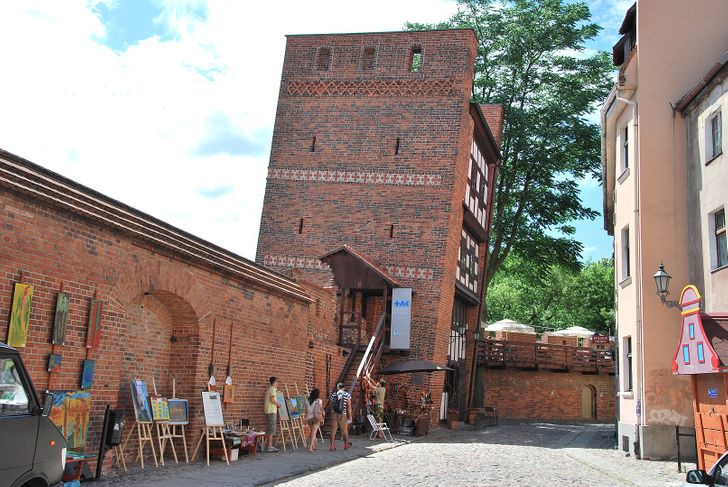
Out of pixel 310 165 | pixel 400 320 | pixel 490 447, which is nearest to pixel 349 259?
pixel 400 320

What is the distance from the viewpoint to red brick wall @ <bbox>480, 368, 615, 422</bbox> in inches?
1421

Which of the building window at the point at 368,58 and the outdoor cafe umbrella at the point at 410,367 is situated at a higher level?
the building window at the point at 368,58

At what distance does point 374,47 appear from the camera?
27.0m

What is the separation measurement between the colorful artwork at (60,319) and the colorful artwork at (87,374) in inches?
24.8

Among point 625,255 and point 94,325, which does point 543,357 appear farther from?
point 94,325

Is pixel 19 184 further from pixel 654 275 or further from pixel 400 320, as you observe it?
pixel 400 320

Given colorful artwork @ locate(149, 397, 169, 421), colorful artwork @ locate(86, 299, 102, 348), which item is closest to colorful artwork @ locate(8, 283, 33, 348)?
colorful artwork @ locate(86, 299, 102, 348)

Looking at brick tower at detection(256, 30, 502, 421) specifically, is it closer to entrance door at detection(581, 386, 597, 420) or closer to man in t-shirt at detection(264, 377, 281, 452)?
man in t-shirt at detection(264, 377, 281, 452)

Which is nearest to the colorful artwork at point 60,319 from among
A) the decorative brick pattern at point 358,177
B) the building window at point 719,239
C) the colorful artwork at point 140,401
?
the colorful artwork at point 140,401

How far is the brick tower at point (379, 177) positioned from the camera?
79.4ft

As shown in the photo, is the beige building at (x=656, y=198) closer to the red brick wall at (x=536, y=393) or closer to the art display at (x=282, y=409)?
the art display at (x=282, y=409)

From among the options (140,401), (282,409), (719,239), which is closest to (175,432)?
(140,401)

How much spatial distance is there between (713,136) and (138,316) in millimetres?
12536

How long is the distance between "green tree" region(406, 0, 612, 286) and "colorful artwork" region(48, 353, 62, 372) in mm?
24867
